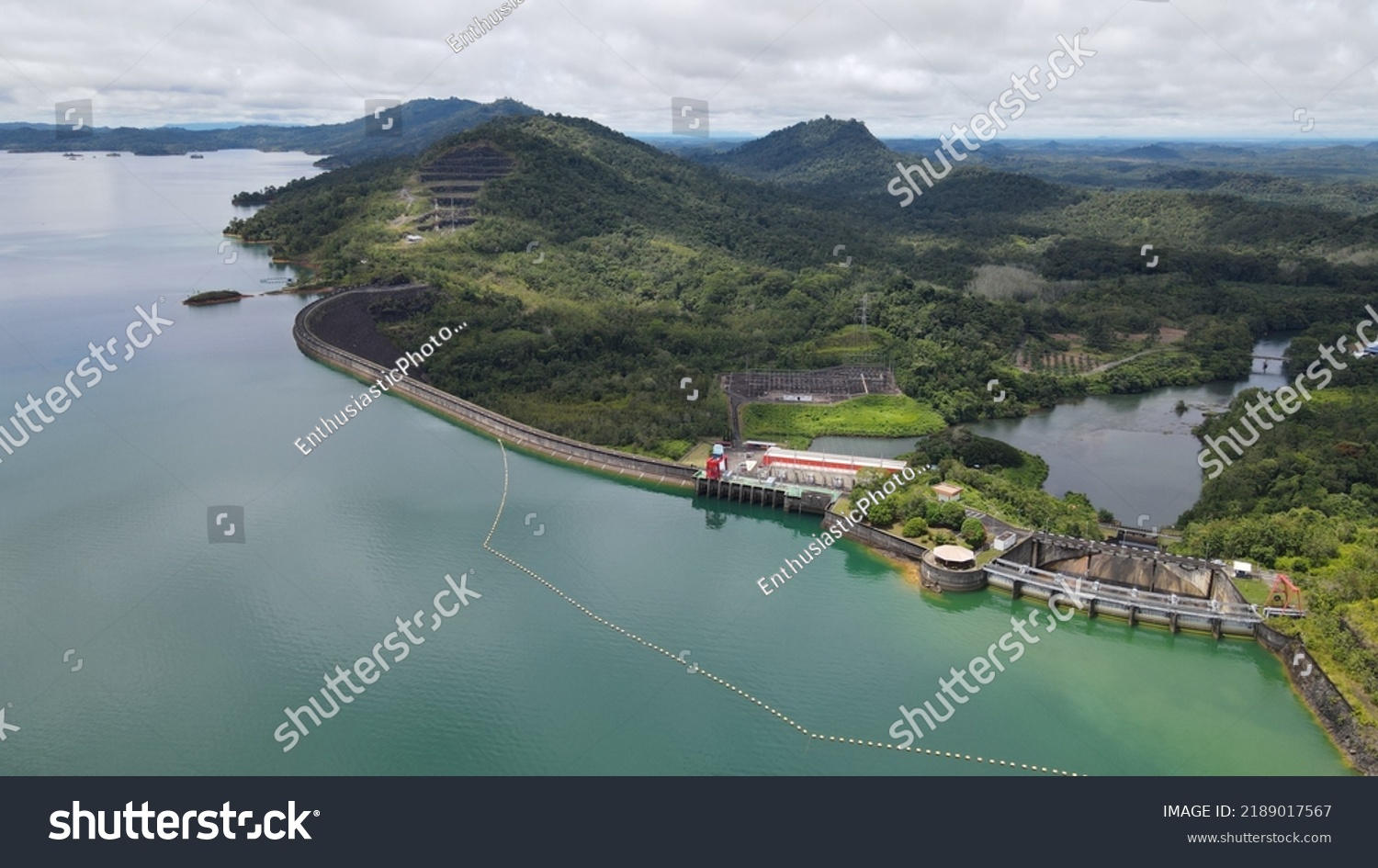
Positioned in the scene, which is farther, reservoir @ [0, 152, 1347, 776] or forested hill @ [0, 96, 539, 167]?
forested hill @ [0, 96, 539, 167]

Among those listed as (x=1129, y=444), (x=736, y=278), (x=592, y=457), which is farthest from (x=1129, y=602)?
(x=736, y=278)

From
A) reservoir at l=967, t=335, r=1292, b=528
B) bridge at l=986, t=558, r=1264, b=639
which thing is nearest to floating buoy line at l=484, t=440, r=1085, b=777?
bridge at l=986, t=558, r=1264, b=639

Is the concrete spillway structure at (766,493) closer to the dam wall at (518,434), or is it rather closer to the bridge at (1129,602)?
the dam wall at (518,434)

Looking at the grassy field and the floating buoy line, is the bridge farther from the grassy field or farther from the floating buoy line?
the grassy field

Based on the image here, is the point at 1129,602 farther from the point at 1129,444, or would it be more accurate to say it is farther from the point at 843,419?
the point at 1129,444

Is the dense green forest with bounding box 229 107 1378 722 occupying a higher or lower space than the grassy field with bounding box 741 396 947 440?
higher

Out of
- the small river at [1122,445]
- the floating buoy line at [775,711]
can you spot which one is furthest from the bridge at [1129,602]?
the floating buoy line at [775,711]
